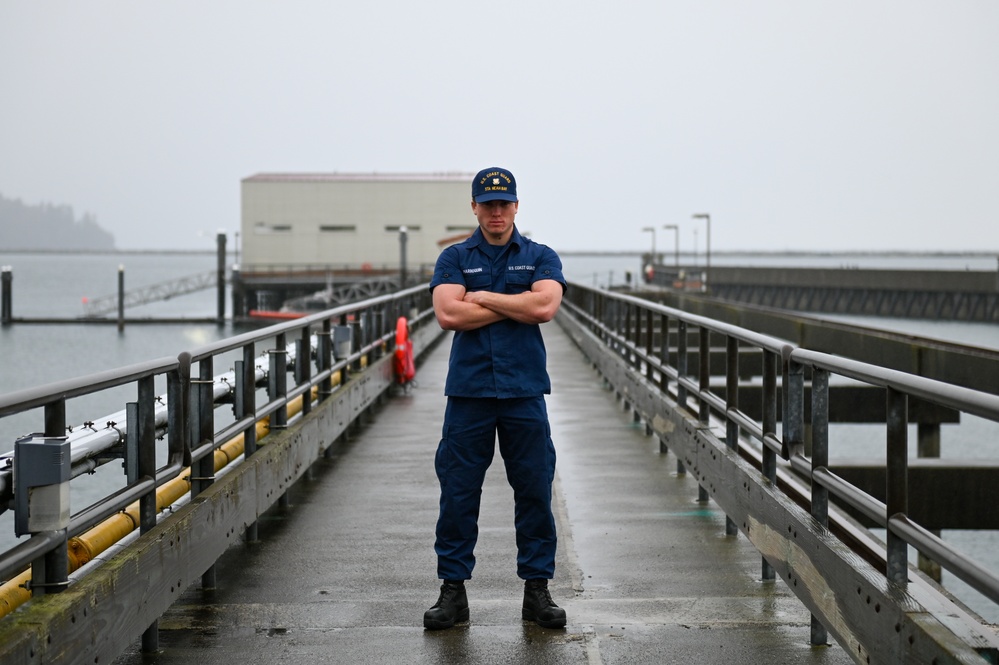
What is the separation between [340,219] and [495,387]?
92.3 m

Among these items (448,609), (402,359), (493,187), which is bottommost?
(448,609)

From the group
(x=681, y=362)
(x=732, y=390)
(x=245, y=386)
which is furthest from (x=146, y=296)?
(x=732, y=390)

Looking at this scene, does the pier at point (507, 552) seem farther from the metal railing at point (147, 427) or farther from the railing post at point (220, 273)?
the railing post at point (220, 273)

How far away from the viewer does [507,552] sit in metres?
7.43

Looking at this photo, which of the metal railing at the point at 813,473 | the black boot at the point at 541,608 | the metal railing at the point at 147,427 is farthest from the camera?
the black boot at the point at 541,608

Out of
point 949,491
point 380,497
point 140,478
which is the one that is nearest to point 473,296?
point 140,478

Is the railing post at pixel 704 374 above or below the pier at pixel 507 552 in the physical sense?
above

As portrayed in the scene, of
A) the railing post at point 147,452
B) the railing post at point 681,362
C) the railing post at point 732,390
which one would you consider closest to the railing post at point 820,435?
the railing post at point 732,390

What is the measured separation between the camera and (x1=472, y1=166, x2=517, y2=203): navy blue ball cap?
5562 mm

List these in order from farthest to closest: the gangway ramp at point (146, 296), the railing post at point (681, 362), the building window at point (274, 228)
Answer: the gangway ramp at point (146, 296), the building window at point (274, 228), the railing post at point (681, 362)

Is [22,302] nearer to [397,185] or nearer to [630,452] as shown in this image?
[397,185]

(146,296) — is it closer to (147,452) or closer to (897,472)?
(147,452)

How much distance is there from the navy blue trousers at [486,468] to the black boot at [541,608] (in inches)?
3.2

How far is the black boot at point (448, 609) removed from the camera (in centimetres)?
570
